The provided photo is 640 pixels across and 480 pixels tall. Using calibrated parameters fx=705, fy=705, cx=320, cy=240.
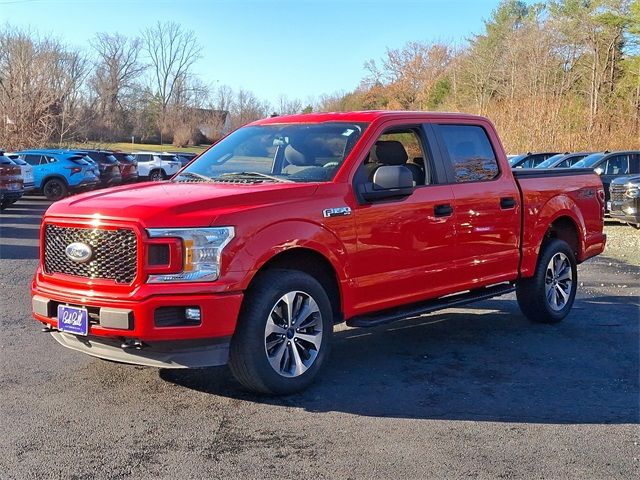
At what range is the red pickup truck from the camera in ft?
14.6

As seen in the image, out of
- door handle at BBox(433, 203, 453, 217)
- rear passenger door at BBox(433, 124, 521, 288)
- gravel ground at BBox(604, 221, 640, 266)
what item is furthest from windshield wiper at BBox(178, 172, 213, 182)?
gravel ground at BBox(604, 221, 640, 266)

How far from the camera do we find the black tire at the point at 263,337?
464cm

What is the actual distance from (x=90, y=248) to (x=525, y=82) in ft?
129

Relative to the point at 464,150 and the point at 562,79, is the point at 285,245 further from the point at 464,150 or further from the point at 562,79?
the point at 562,79

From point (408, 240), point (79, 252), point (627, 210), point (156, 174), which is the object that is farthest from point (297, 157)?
point (156, 174)

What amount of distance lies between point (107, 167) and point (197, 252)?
949 inches

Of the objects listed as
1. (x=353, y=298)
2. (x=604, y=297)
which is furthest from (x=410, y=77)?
(x=353, y=298)


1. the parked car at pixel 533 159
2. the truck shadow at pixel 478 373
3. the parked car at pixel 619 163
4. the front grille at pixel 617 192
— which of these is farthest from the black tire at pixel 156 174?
the truck shadow at pixel 478 373

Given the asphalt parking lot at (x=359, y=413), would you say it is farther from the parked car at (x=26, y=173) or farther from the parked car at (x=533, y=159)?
the parked car at (x=533, y=159)

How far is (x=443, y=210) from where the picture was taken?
590 centimetres

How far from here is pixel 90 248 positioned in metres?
4.65

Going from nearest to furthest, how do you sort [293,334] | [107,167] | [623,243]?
[293,334] < [623,243] < [107,167]

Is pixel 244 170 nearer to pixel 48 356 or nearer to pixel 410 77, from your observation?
pixel 48 356

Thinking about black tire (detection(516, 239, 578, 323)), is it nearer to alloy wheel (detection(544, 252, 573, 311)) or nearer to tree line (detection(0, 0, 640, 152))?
alloy wheel (detection(544, 252, 573, 311))
